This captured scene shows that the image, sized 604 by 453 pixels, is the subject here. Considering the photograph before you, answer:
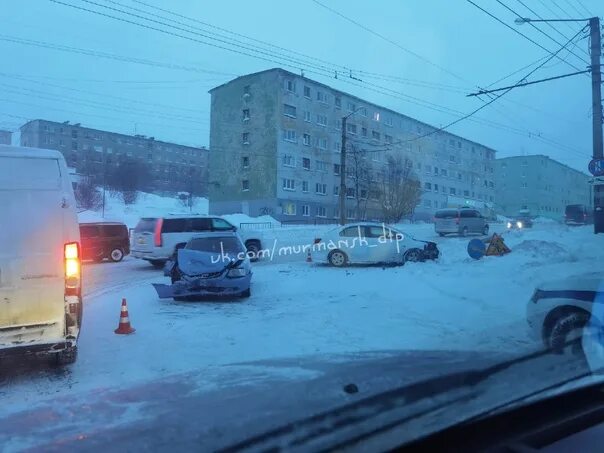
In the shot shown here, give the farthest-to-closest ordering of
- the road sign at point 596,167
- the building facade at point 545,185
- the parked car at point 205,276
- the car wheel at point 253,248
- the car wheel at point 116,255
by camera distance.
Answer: the building facade at point 545,185
the car wheel at point 116,255
the car wheel at point 253,248
the road sign at point 596,167
the parked car at point 205,276

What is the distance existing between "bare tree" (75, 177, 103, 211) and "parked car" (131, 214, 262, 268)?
2962 cm

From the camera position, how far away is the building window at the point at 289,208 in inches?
1984

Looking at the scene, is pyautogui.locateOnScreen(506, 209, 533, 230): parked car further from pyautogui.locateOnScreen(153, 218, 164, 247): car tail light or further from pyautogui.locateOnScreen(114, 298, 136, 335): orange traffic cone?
pyautogui.locateOnScreen(114, 298, 136, 335): orange traffic cone

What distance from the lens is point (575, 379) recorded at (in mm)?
2635

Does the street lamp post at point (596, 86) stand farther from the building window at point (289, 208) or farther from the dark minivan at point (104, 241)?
the building window at point (289, 208)

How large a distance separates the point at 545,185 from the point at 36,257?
28.5 meters

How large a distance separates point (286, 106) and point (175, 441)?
4917 cm

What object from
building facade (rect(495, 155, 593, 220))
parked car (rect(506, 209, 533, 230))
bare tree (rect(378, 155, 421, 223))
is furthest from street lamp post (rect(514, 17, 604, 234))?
bare tree (rect(378, 155, 421, 223))

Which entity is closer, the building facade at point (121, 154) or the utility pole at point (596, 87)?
the utility pole at point (596, 87)

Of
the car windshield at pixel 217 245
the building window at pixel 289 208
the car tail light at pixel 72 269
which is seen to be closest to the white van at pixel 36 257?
the car tail light at pixel 72 269

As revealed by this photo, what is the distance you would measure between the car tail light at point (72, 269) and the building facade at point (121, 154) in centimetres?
3112

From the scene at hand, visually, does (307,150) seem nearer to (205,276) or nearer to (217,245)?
(217,245)

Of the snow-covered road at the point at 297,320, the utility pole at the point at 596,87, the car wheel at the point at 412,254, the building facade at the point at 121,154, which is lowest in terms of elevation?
the snow-covered road at the point at 297,320

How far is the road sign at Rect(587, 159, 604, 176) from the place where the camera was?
15.8 meters
